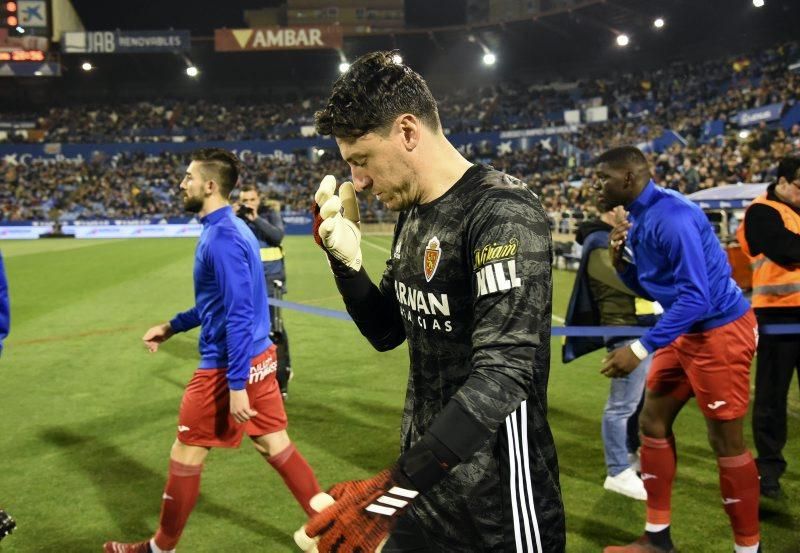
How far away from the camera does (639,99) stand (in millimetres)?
44938

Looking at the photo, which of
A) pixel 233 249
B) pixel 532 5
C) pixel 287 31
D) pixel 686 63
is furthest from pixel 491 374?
pixel 532 5

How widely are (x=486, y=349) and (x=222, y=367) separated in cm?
270

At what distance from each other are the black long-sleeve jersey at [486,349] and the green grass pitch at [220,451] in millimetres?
2729

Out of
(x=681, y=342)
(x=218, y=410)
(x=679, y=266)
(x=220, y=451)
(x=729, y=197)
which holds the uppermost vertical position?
(x=729, y=197)

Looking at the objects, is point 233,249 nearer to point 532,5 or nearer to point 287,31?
point 287,31

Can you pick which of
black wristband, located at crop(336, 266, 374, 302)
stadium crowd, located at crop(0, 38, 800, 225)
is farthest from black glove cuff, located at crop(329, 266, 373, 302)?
stadium crowd, located at crop(0, 38, 800, 225)

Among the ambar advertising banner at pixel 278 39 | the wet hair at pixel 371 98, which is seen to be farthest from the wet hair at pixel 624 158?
the ambar advertising banner at pixel 278 39

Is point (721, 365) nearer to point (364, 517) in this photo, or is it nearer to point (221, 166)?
point (364, 517)

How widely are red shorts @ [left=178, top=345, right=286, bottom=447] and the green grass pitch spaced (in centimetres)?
85

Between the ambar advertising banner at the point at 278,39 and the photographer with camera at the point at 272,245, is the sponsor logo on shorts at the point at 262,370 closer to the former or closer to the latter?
the photographer with camera at the point at 272,245

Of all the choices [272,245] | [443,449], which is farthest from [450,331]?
[272,245]

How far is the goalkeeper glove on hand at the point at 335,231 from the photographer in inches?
88.1

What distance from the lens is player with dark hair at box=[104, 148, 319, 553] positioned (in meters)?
4.03

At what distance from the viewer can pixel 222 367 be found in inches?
165
